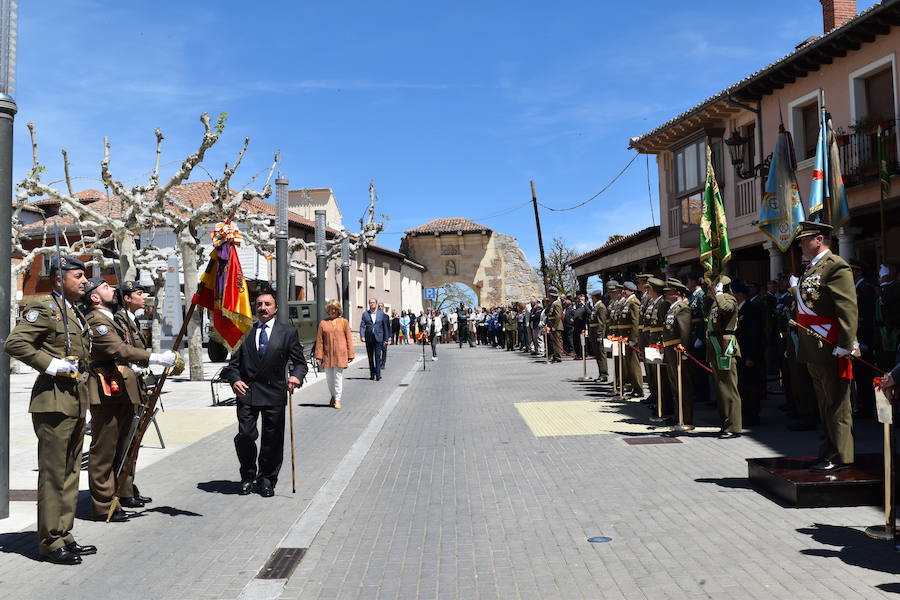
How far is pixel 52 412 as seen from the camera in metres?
5.34

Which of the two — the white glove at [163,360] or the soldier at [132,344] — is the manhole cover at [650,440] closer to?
the soldier at [132,344]

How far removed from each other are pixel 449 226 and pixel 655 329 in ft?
176

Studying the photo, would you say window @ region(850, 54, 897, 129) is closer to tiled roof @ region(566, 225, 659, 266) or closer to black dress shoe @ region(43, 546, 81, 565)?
tiled roof @ region(566, 225, 659, 266)

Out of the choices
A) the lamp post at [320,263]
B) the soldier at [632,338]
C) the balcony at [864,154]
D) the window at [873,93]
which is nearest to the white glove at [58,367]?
the soldier at [632,338]

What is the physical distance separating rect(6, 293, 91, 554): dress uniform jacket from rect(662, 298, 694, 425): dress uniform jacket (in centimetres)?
698

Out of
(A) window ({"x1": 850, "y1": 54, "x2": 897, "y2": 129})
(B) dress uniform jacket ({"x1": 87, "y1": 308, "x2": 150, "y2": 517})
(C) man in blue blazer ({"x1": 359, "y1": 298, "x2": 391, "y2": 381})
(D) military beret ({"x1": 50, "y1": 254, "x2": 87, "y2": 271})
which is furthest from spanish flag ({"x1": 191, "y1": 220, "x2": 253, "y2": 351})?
(A) window ({"x1": 850, "y1": 54, "x2": 897, "y2": 129})

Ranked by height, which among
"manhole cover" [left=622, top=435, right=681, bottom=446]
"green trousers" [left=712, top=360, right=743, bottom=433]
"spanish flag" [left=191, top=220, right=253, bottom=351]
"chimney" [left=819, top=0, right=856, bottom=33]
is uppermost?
"chimney" [left=819, top=0, right=856, bottom=33]

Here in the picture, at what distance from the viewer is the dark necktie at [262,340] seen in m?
7.46

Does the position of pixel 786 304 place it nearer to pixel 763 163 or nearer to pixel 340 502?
pixel 340 502

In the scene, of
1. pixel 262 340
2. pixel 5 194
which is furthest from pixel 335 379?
pixel 5 194

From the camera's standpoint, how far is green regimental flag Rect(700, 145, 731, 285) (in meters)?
11.5

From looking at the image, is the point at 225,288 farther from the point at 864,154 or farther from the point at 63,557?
the point at 864,154

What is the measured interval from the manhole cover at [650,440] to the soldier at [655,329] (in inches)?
47.1

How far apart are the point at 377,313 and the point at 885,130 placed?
11.4 metres
